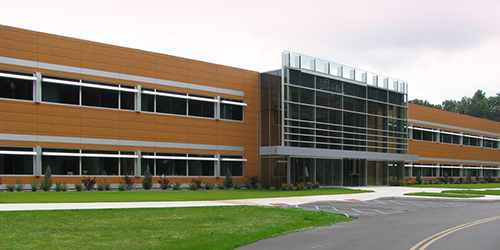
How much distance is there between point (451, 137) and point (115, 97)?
50198 millimetres

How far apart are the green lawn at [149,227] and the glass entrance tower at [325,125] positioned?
66.4 feet

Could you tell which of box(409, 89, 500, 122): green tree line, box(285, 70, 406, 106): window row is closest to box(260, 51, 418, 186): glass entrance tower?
box(285, 70, 406, 106): window row

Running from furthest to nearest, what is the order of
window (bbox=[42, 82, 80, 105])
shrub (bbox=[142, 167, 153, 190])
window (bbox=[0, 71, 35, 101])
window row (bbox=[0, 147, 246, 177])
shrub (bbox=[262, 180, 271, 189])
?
1. shrub (bbox=[262, 180, 271, 189])
2. shrub (bbox=[142, 167, 153, 190])
3. window (bbox=[42, 82, 80, 105])
4. window row (bbox=[0, 147, 246, 177])
5. window (bbox=[0, 71, 35, 101])

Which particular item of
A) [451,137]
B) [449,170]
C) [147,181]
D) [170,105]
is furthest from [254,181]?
[451,137]

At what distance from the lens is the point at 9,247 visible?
33.8 ft

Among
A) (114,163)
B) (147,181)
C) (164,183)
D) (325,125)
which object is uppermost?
(325,125)

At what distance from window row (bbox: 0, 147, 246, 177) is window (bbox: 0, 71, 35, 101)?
3.39 metres

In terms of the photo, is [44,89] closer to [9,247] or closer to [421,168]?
[9,247]

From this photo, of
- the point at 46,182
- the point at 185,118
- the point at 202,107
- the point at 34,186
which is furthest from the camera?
the point at 202,107

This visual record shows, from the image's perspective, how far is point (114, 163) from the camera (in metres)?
33.4

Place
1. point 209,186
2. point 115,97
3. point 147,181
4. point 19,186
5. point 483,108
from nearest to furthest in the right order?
point 19,186 → point 147,181 → point 115,97 → point 209,186 → point 483,108

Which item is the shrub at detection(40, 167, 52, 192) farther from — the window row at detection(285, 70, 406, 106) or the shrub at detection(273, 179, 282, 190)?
the window row at detection(285, 70, 406, 106)

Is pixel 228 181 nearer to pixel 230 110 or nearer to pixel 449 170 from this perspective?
pixel 230 110

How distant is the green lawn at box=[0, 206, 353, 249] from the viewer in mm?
11242
